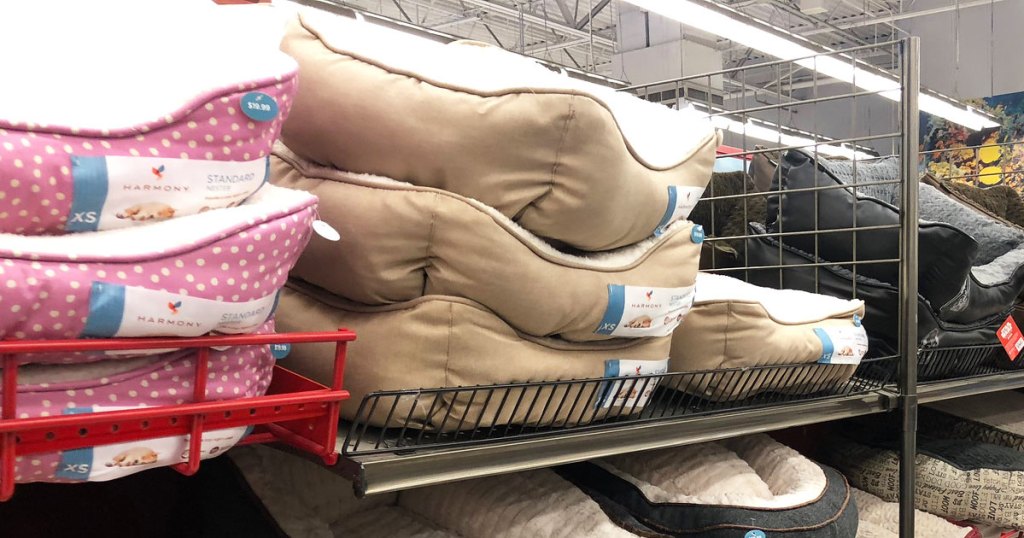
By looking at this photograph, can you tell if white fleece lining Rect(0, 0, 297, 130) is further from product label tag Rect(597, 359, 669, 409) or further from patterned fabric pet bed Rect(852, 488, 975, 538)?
patterned fabric pet bed Rect(852, 488, 975, 538)

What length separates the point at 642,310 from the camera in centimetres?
95

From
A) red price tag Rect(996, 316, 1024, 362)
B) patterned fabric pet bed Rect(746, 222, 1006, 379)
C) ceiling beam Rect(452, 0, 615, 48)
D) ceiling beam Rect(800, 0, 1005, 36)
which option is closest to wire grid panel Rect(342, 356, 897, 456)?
patterned fabric pet bed Rect(746, 222, 1006, 379)

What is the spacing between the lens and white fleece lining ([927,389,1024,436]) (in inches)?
75.6

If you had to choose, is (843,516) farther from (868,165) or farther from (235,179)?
(868,165)

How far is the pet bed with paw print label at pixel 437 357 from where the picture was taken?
0.78 metres

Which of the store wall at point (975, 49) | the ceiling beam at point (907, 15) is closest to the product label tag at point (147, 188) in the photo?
the ceiling beam at point (907, 15)

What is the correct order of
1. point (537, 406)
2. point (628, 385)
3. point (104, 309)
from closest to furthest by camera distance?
1. point (104, 309)
2. point (537, 406)
3. point (628, 385)

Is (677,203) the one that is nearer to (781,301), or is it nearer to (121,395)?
(781,301)

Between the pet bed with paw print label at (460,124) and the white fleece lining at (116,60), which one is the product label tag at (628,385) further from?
the white fleece lining at (116,60)

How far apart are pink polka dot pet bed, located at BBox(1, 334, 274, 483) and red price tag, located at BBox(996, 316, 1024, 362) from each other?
1652 millimetres

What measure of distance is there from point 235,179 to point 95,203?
0.11 m

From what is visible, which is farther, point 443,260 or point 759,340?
point 759,340

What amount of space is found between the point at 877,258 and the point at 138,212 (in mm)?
1332

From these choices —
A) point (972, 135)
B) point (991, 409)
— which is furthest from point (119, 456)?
point (972, 135)
